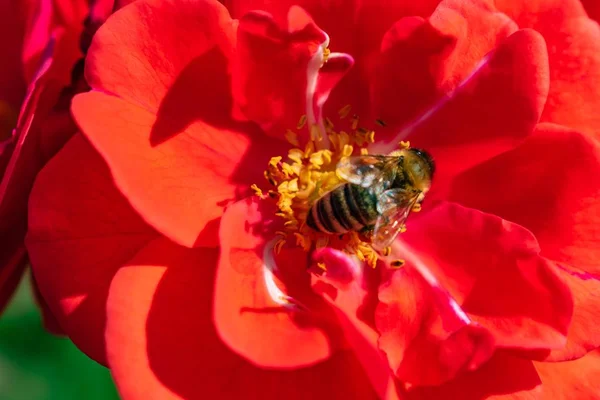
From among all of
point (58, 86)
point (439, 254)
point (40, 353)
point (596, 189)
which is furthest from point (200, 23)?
point (40, 353)

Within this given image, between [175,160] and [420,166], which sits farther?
[420,166]

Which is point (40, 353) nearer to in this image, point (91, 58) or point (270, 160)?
point (270, 160)

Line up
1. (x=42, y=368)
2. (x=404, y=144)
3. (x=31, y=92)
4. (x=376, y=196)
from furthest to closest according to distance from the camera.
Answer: (x=42, y=368), (x=404, y=144), (x=376, y=196), (x=31, y=92)

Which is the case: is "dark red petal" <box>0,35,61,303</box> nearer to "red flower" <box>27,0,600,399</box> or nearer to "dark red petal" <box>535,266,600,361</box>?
"red flower" <box>27,0,600,399</box>

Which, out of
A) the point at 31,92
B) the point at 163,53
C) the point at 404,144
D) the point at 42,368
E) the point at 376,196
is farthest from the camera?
the point at 42,368

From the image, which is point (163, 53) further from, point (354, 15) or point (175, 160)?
point (354, 15)

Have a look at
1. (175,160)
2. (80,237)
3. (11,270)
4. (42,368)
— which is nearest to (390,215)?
(175,160)
